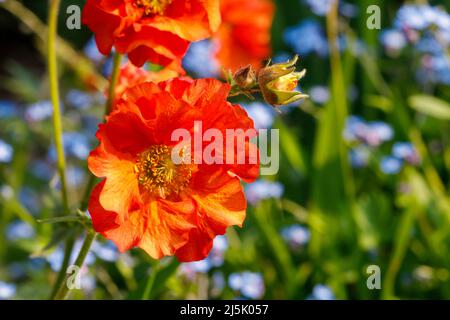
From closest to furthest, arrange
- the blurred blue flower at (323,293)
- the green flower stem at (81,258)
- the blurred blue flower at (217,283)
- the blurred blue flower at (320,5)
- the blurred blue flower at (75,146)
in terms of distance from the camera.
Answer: the green flower stem at (81,258)
the blurred blue flower at (323,293)
the blurred blue flower at (217,283)
the blurred blue flower at (75,146)
the blurred blue flower at (320,5)

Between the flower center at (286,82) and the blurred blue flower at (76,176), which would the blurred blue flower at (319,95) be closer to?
the blurred blue flower at (76,176)

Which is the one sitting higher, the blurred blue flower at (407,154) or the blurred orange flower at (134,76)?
the blurred orange flower at (134,76)

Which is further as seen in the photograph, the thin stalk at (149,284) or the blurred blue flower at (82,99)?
the blurred blue flower at (82,99)

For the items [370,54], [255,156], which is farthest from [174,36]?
[370,54]

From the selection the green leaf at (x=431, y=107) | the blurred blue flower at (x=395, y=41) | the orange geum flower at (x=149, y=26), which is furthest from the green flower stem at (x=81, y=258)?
the blurred blue flower at (x=395, y=41)

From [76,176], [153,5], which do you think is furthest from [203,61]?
[153,5]

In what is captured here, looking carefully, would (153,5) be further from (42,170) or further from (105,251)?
(42,170)

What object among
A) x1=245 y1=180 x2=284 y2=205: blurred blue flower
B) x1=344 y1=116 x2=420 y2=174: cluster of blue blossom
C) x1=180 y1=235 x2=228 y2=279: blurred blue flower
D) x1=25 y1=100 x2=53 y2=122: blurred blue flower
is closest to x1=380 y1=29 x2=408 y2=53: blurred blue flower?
x1=344 y1=116 x2=420 y2=174: cluster of blue blossom
